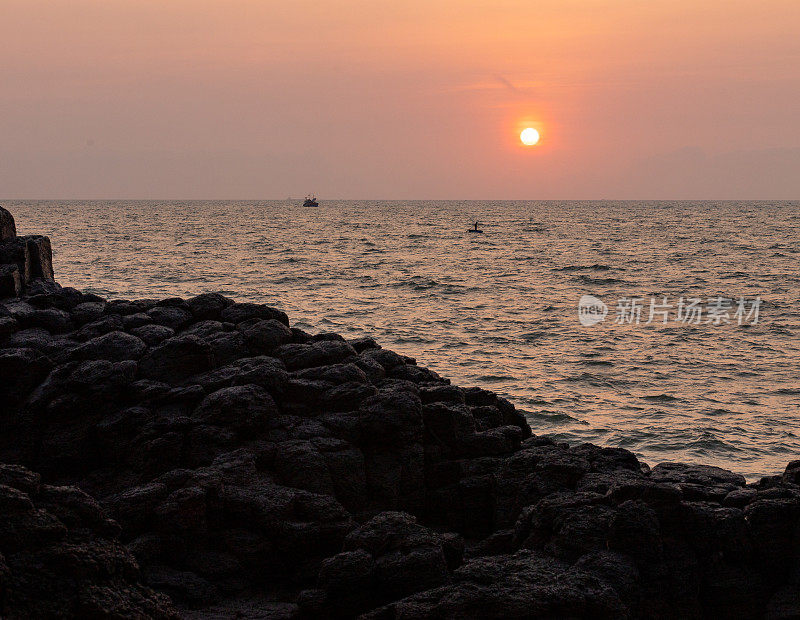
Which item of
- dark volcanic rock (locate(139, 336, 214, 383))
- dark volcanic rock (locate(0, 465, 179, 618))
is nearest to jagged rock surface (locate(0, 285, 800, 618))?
dark volcanic rock (locate(139, 336, 214, 383))

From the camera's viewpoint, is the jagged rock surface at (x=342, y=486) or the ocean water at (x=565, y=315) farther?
the ocean water at (x=565, y=315)

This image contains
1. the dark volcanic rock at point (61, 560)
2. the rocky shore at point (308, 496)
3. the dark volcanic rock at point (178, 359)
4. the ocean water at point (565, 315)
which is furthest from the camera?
the ocean water at point (565, 315)

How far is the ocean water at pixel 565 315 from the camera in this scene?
25.4 m

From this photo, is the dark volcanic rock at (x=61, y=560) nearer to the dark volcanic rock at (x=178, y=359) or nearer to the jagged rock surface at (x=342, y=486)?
the jagged rock surface at (x=342, y=486)

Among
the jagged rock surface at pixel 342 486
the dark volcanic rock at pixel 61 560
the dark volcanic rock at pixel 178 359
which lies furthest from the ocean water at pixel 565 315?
the dark volcanic rock at pixel 61 560

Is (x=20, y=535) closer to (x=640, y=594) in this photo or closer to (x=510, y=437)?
(x=640, y=594)

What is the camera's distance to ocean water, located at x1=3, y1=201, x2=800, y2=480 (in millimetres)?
25375

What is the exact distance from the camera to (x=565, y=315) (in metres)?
47.7

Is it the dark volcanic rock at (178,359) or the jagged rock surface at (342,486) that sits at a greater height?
the dark volcanic rock at (178,359)

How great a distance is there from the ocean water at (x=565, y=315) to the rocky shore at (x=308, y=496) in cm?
926

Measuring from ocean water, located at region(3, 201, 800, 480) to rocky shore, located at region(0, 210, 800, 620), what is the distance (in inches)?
365

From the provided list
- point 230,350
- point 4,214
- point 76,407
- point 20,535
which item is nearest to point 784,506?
point 20,535

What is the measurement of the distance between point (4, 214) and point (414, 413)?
1622 centimetres

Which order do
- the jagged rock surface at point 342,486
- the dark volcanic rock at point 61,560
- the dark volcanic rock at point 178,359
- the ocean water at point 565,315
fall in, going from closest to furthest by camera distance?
the dark volcanic rock at point 61,560 → the jagged rock surface at point 342,486 → the dark volcanic rock at point 178,359 → the ocean water at point 565,315
